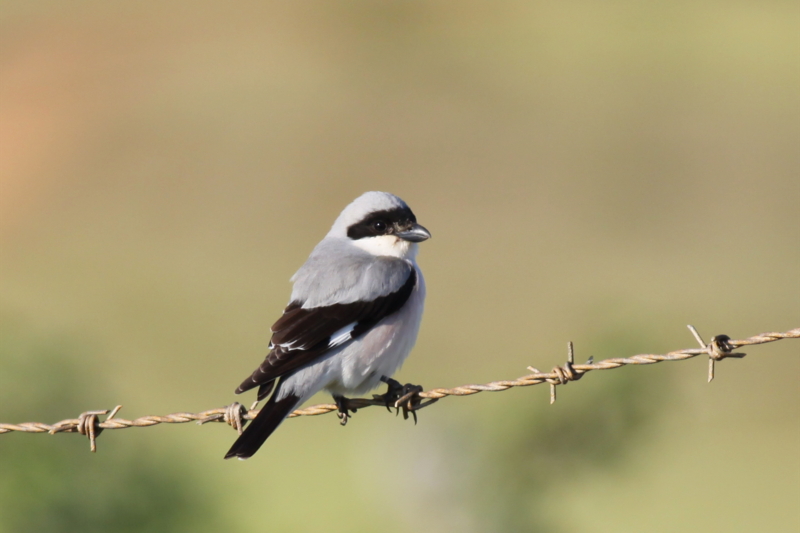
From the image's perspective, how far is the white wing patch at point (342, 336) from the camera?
5098 mm

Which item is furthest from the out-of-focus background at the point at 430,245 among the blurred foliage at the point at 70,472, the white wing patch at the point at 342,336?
the white wing patch at the point at 342,336

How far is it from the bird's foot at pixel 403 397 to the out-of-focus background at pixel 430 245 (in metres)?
3.38

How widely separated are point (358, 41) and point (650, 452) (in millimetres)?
33906

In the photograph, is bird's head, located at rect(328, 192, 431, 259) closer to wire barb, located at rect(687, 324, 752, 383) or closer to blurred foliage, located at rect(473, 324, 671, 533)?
wire barb, located at rect(687, 324, 752, 383)

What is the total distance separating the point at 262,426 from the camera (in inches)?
187

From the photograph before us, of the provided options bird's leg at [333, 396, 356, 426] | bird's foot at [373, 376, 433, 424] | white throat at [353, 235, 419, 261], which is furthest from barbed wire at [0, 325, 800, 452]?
white throat at [353, 235, 419, 261]

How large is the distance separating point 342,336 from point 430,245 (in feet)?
54.8

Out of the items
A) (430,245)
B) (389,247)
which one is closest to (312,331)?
(389,247)

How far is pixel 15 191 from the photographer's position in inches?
1163

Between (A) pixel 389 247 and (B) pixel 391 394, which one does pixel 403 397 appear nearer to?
(B) pixel 391 394

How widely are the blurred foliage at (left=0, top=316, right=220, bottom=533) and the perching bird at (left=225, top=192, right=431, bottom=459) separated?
10.3 ft

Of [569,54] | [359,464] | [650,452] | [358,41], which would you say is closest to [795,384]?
[650,452]

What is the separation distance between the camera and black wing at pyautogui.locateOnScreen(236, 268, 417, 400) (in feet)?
16.0

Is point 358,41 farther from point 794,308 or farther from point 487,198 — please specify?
point 794,308
